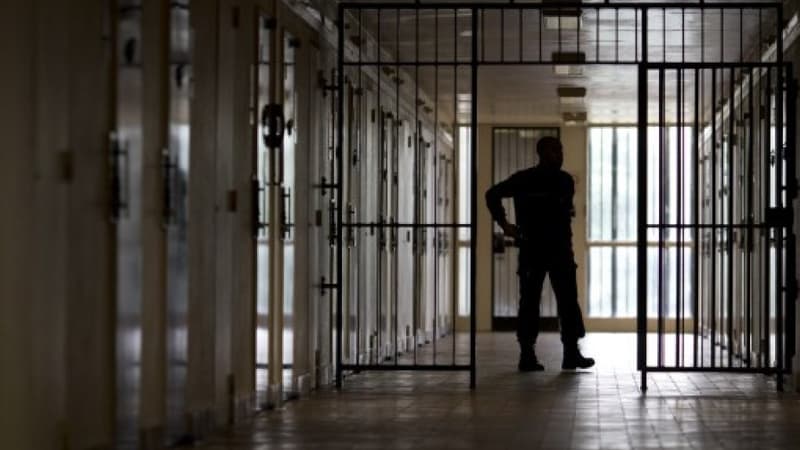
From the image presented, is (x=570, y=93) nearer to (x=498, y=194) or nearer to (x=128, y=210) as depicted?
(x=498, y=194)

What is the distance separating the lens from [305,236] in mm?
8891

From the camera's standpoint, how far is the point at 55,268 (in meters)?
4.72

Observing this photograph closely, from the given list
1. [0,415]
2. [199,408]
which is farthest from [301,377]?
[0,415]

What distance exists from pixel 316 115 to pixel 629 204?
11297mm

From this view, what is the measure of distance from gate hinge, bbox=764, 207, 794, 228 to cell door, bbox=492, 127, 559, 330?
10.1 m

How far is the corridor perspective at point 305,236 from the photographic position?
188 inches

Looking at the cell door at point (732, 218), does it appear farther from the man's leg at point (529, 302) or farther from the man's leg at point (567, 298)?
the man's leg at point (529, 302)

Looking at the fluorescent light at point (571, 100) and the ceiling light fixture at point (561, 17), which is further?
the fluorescent light at point (571, 100)

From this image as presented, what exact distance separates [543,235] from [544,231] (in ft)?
0.09

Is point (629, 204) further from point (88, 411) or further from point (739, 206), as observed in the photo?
point (88, 411)

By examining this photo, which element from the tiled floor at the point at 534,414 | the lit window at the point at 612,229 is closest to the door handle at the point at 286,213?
the tiled floor at the point at 534,414

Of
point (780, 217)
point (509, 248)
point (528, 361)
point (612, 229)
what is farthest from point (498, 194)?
point (612, 229)

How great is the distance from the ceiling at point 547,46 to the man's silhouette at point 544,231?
A: 79 centimetres

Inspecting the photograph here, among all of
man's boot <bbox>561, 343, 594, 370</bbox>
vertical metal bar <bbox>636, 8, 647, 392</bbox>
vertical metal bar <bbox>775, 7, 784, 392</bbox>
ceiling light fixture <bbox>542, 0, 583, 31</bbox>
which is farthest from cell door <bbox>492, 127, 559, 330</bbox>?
vertical metal bar <bbox>775, 7, 784, 392</bbox>
